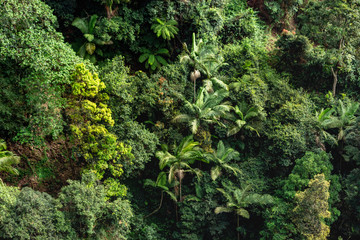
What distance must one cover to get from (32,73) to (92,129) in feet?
8.52

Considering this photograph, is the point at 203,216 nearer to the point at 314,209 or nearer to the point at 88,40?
the point at 314,209

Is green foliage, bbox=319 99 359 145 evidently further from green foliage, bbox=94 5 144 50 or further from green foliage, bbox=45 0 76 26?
green foliage, bbox=45 0 76 26

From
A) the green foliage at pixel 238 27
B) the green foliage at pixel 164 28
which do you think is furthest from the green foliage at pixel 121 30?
the green foliage at pixel 238 27

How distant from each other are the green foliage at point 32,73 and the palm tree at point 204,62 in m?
5.20

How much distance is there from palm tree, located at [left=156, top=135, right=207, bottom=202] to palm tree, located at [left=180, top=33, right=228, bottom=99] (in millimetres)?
2831

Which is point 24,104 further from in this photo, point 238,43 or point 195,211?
point 238,43

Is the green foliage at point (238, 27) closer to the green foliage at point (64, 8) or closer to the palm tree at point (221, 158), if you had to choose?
the palm tree at point (221, 158)

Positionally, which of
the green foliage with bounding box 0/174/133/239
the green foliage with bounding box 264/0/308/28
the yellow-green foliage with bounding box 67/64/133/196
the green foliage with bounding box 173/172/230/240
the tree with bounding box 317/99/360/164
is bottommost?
the green foliage with bounding box 173/172/230/240

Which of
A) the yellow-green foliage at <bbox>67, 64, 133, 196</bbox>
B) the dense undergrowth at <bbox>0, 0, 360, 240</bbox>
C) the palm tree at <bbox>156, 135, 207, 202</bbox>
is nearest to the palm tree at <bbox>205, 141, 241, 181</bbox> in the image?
the dense undergrowth at <bbox>0, 0, 360, 240</bbox>

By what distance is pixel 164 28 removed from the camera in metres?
16.9

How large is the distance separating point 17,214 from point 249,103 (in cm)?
1035

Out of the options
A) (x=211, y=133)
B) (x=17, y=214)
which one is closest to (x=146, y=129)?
(x=211, y=133)

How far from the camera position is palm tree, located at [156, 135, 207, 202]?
1534 cm

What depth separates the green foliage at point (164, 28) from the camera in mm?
16766
